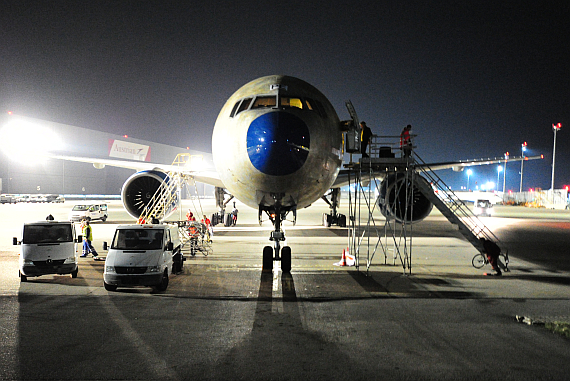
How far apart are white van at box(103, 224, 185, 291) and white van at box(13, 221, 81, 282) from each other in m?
1.56

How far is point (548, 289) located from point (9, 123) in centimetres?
8272

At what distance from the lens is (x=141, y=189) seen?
1677 centimetres

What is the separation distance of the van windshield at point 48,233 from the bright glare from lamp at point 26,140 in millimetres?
63890

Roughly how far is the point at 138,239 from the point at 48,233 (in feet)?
9.20

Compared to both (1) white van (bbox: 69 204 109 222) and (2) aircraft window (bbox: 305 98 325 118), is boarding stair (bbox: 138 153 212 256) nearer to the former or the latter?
(2) aircraft window (bbox: 305 98 325 118)

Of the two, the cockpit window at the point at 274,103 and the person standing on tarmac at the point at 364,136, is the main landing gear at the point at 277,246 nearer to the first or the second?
the cockpit window at the point at 274,103

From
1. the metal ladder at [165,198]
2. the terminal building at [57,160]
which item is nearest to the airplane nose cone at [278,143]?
the metal ladder at [165,198]

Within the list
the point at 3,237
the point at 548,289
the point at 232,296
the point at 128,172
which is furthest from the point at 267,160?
the point at 128,172

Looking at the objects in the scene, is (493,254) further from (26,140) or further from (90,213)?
A: (26,140)

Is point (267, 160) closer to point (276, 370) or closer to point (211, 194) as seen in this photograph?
point (276, 370)

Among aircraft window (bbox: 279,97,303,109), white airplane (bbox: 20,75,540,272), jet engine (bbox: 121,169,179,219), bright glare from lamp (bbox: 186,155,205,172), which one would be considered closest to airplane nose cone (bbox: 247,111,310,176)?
white airplane (bbox: 20,75,540,272)

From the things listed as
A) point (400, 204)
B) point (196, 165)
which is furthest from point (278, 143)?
point (196, 165)

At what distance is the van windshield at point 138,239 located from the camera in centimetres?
941

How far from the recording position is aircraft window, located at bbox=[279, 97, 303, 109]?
329 inches
